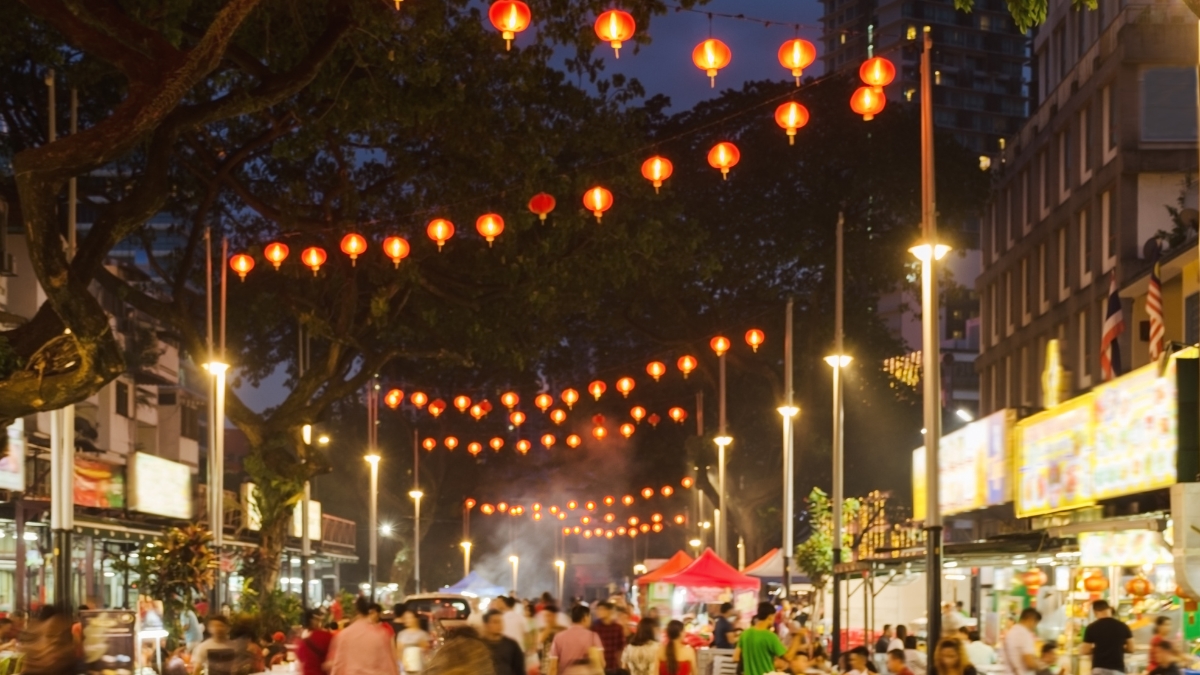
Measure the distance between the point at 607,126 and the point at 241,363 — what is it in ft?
49.6

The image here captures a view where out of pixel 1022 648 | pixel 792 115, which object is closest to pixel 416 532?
pixel 792 115

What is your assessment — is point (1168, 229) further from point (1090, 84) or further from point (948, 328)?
point (948, 328)

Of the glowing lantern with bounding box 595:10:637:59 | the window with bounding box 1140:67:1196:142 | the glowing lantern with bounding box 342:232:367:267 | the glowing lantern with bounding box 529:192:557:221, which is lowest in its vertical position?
the glowing lantern with bounding box 342:232:367:267

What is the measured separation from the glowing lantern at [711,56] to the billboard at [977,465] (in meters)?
8.65

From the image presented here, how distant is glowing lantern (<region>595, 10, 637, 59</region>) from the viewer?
1920cm

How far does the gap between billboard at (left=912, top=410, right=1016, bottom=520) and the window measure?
15.1 m

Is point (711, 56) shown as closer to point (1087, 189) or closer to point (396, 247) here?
point (396, 247)

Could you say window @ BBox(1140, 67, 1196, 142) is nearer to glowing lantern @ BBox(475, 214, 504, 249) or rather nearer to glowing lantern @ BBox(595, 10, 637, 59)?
glowing lantern @ BBox(475, 214, 504, 249)

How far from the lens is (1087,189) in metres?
46.8

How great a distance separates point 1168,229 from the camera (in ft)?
140

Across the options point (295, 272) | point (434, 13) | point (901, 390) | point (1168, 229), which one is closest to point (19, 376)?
point (434, 13)

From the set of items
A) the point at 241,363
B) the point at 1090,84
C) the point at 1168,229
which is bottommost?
the point at 241,363

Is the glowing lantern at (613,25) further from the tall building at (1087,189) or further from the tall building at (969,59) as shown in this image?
the tall building at (969,59)

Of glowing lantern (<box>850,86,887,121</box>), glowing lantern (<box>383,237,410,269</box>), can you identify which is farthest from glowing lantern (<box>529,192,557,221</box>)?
glowing lantern (<box>850,86,887,121</box>)
